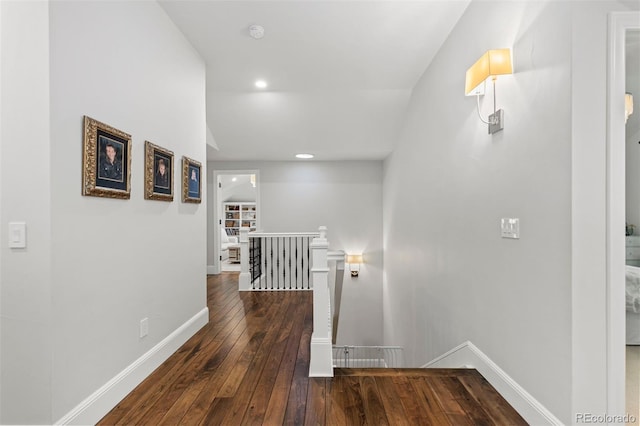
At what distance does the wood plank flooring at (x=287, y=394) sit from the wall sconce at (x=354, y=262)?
4241 mm

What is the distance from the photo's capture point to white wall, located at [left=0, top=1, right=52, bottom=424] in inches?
62.2

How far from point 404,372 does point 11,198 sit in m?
2.53

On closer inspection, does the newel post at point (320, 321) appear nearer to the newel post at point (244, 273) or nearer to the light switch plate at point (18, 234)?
the light switch plate at point (18, 234)

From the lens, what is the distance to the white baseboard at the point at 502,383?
5.82 feet

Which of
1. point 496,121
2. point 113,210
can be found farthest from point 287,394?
point 496,121

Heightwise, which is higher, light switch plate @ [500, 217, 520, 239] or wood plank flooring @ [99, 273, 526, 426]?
light switch plate @ [500, 217, 520, 239]

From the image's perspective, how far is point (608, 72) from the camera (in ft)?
5.08

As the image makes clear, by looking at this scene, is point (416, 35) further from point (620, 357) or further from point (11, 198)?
point (11, 198)

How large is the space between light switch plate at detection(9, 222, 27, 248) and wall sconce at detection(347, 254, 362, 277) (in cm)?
601

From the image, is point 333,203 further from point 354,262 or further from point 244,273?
point 244,273

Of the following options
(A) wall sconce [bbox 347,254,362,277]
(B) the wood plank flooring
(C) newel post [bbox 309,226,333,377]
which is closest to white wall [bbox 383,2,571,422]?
(B) the wood plank flooring

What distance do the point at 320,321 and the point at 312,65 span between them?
2.66m

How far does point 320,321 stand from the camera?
97.0 inches

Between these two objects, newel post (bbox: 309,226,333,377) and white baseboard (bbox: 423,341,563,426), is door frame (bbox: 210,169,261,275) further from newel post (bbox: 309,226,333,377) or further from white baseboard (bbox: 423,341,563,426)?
white baseboard (bbox: 423,341,563,426)
